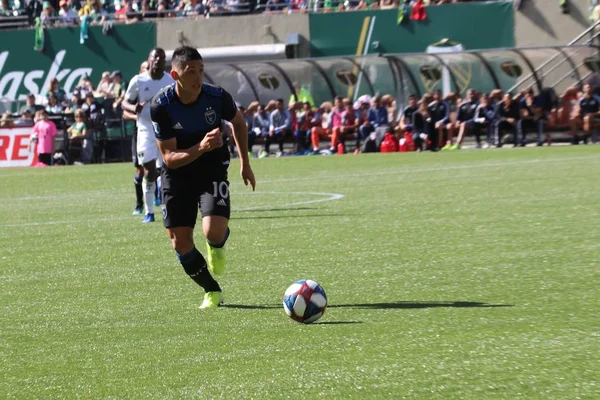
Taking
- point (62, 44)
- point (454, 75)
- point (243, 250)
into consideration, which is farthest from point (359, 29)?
point (243, 250)

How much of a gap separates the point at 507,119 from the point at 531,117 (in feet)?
2.38

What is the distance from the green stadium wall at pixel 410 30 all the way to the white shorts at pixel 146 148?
80.5 feet

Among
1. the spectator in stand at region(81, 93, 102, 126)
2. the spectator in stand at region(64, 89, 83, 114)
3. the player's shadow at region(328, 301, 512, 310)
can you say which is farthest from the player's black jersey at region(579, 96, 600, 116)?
the player's shadow at region(328, 301, 512, 310)

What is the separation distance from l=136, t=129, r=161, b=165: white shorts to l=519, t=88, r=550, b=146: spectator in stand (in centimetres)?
1805

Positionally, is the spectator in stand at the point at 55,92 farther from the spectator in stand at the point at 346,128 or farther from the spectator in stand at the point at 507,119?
the spectator in stand at the point at 507,119

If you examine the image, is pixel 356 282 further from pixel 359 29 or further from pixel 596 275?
pixel 359 29

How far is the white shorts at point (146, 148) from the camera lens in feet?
48.9

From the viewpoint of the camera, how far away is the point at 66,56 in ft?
140

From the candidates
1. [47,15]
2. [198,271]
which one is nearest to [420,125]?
[47,15]

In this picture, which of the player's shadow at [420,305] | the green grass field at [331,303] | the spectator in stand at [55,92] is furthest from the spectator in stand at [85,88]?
the player's shadow at [420,305]

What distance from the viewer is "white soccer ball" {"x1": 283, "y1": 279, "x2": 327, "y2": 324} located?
7.05 m

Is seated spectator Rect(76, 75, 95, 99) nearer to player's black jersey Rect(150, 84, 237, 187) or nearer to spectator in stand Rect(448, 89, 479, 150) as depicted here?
spectator in stand Rect(448, 89, 479, 150)

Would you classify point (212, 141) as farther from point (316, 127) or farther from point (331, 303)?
point (316, 127)

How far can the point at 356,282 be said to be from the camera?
8.80m
